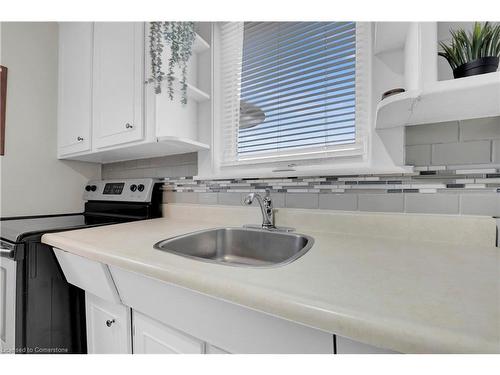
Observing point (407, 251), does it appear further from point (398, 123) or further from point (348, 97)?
point (348, 97)

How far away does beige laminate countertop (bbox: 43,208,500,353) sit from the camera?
352 millimetres

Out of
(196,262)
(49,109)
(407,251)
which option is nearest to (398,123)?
(407,251)

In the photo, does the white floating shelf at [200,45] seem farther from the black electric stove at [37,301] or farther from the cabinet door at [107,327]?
the cabinet door at [107,327]

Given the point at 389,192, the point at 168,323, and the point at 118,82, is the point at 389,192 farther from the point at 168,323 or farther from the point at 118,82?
the point at 118,82

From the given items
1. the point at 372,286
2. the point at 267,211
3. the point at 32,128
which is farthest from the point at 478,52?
the point at 32,128

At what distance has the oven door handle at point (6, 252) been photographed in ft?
3.20

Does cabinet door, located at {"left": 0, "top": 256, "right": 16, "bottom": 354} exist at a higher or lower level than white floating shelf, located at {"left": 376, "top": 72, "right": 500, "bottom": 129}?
lower

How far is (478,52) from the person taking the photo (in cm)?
66

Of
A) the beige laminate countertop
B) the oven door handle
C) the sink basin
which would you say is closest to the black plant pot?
the beige laminate countertop

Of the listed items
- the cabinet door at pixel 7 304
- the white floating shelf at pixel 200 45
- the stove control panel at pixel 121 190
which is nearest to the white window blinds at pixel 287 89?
the white floating shelf at pixel 200 45

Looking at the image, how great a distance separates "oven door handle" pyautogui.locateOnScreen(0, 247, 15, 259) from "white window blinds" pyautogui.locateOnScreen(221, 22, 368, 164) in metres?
1.09

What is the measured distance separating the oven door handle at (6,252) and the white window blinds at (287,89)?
1.09 m

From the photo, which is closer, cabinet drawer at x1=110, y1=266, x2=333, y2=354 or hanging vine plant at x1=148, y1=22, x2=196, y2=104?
cabinet drawer at x1=110, y1=266, x2=333, y2=354

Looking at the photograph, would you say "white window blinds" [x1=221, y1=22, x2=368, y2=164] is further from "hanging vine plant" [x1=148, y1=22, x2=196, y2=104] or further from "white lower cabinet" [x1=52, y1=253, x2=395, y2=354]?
"white lower cabinet" [x1=52, y1=253, x2=395, y2=354]
